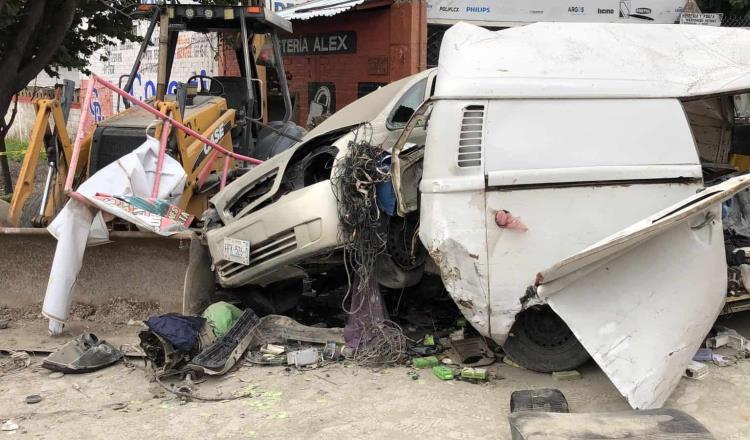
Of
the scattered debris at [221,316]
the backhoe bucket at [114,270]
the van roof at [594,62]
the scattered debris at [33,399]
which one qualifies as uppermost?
the van roof at [594,62]

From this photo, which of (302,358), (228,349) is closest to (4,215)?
(228,349)

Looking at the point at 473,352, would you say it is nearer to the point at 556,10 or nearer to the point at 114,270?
the point at 114,270

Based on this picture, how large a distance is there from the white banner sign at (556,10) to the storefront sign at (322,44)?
1.55m

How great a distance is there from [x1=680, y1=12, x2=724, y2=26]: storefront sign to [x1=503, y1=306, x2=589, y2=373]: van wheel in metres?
8.81

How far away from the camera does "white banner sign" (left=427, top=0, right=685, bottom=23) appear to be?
11.9 metres

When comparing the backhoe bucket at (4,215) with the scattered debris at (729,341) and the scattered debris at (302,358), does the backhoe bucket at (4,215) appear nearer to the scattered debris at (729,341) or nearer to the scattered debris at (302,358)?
the scattered debris at (302,358)

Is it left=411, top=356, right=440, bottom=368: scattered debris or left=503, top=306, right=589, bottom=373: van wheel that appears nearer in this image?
left=503, top=306, right=589, bottom=373: van wheel

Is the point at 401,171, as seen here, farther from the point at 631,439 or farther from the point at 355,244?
the point at 631,439

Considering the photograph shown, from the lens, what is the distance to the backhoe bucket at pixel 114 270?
17.8 ft

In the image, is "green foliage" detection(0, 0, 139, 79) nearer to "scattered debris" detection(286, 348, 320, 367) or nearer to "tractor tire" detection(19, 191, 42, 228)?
"tractor tire" detection(19, 191, 42, 228)

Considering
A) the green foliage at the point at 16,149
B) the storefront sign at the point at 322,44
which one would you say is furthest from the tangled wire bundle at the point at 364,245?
the green foliage at the point at 16,149

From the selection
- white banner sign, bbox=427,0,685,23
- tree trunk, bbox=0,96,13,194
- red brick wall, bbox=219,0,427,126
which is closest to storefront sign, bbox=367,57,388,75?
red brick wall, bbox=219,0,427,126

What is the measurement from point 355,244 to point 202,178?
8.34ft

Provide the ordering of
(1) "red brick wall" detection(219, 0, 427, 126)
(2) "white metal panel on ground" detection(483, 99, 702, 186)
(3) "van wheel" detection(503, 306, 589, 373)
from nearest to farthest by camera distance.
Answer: (2) "white metal panel on ground" detection(483, 99, 702, 186) < (3) "van wheel" detection(503, 306, 589, 373) < (1) "red brick wall" detection(219, 0, 427, 126)
